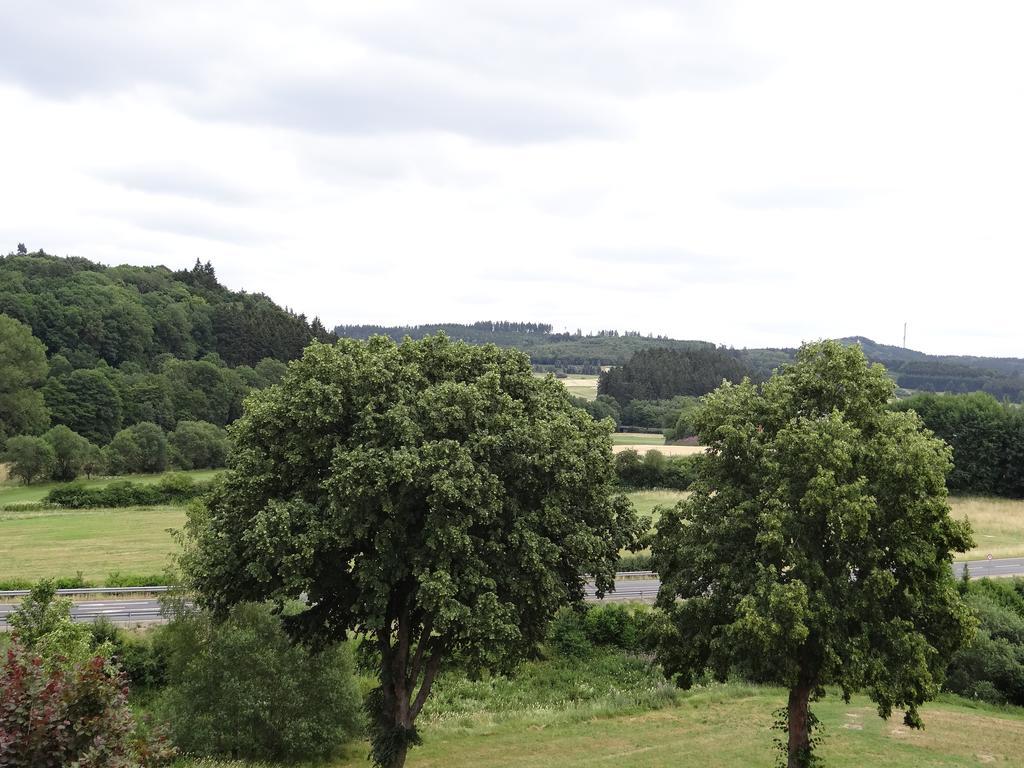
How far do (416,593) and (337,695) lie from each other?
10.5 metres

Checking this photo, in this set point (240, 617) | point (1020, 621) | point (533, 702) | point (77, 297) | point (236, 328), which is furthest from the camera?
point (236, 328)

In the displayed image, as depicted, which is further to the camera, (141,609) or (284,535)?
(141,609)

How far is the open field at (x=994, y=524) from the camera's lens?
202ft

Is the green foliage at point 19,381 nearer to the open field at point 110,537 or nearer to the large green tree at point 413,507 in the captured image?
the open field at point 110,537

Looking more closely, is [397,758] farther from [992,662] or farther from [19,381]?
[19,381]

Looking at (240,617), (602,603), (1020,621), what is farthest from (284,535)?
(1020,621)

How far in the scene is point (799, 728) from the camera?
2195cm

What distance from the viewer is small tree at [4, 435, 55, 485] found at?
90.3 metres

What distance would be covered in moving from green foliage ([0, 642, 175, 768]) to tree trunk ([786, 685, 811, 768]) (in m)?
16.6

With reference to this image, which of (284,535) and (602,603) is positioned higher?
(284,535)

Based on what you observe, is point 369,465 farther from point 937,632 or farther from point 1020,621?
point 1020,621

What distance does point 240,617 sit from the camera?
29109 mm

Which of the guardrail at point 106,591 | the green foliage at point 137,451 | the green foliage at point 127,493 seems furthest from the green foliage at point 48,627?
the green foliage at point 137,451

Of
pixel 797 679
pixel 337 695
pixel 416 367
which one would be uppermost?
pixel 416 367
